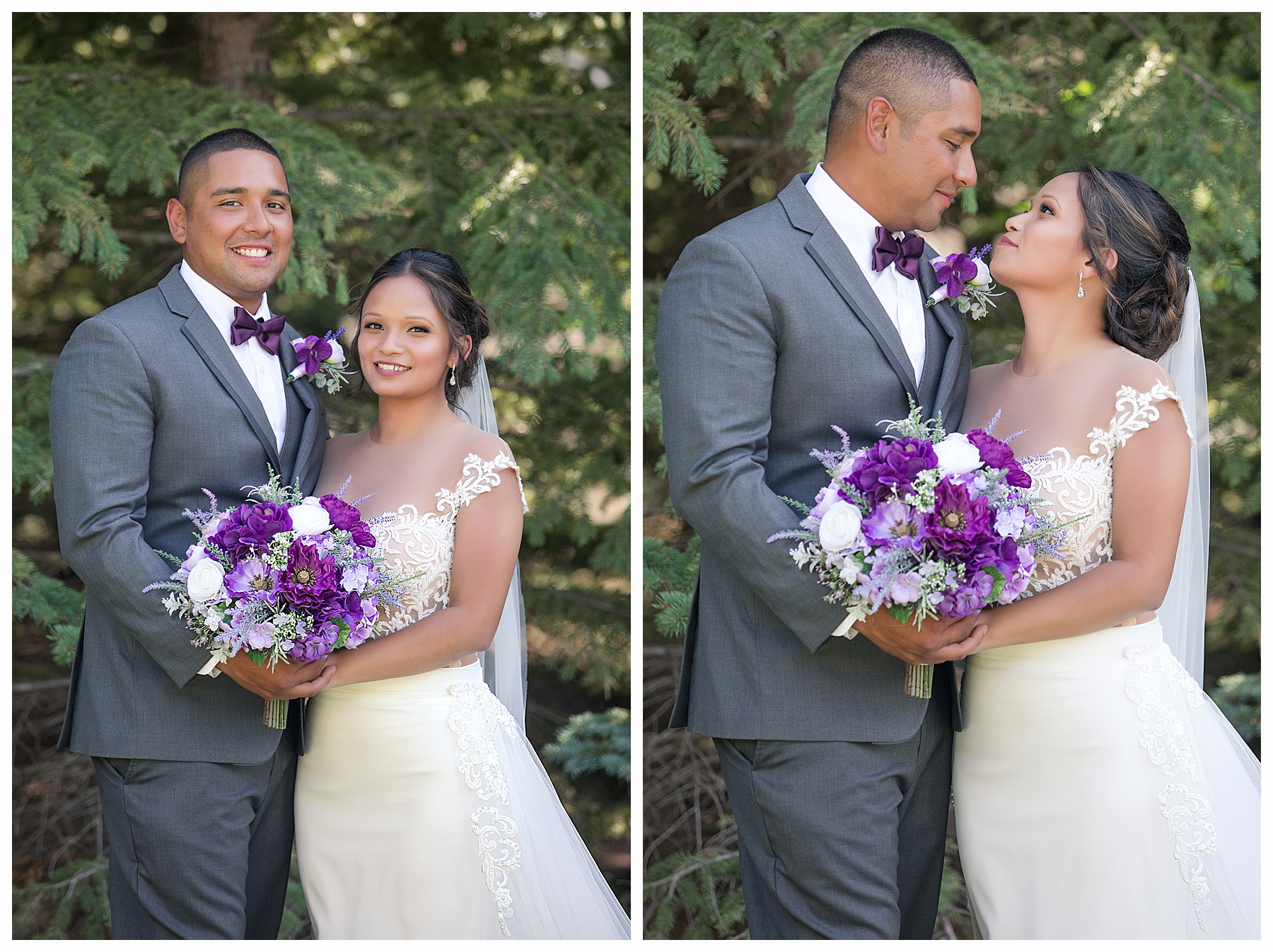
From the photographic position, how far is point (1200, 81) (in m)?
4.41

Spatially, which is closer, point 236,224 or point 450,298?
point 236,224

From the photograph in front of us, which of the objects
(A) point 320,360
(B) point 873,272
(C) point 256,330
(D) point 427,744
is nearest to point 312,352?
(A) point 320,360

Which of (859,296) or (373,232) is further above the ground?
(373,232)

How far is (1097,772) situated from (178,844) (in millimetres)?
2379

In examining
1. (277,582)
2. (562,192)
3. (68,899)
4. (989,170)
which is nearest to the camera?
(277,582)

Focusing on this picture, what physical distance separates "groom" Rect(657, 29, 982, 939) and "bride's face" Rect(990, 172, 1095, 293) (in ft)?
0.87

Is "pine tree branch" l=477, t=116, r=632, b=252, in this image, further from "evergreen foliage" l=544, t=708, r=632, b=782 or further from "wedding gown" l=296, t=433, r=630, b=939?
"evergreen foliage" l=544, t=708, r=632, b=782

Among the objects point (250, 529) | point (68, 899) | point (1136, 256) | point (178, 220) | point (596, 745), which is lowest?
point (68, 899)

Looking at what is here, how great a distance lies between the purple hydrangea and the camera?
2432 millimetres

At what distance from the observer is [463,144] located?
4.95m

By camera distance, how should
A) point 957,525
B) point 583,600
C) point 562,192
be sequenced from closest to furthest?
point 957,525
point 562,192
point 583,600

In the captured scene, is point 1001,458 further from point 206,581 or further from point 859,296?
point 206,581

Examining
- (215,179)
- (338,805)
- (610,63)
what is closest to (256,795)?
(338,805)

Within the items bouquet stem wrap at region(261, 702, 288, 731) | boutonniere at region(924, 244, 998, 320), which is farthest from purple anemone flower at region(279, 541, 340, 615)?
boutonniere at region(924, 244, 998, 320)
